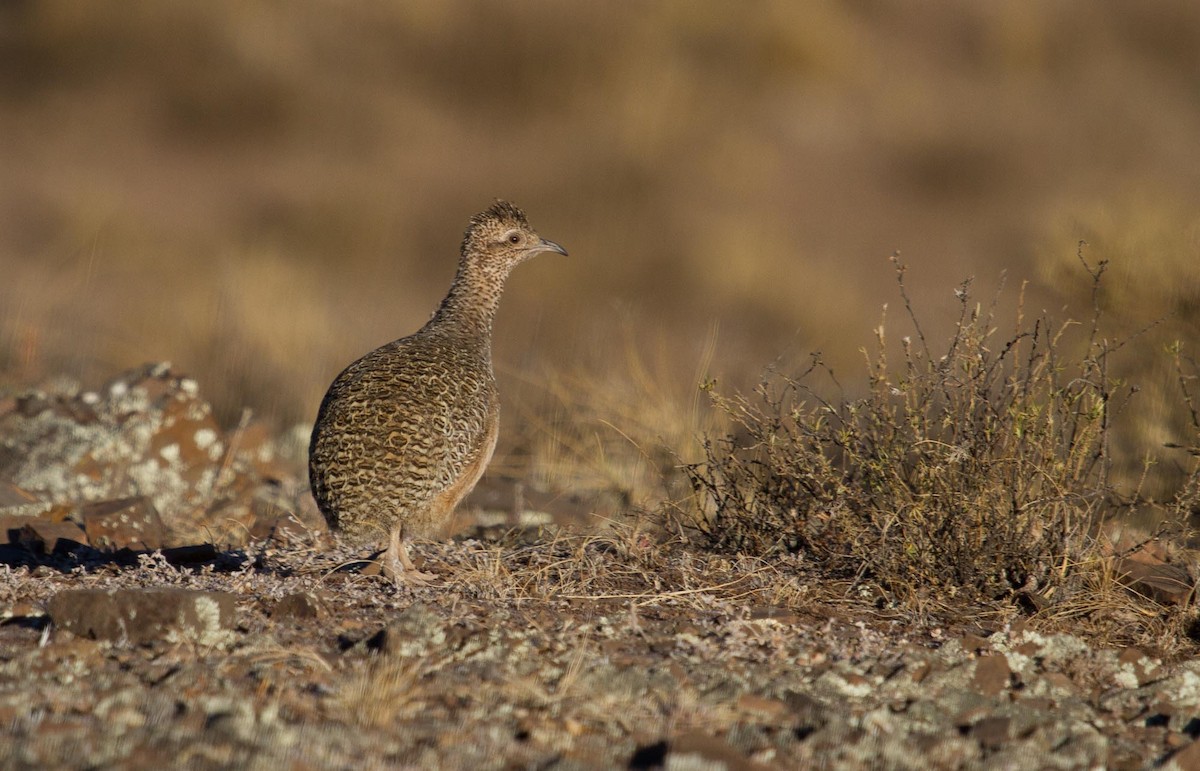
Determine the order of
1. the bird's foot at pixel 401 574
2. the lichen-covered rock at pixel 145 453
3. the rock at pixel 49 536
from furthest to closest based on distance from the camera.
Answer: the lichen-covered rock at pixel 145 453
the rock at pixel 49 536
the bird's foot at pixel 401 574

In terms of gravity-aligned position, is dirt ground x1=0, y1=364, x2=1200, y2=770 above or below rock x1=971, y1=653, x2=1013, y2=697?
above

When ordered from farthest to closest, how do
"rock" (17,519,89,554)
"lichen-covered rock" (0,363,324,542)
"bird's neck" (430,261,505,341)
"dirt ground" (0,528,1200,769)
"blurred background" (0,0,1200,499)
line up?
"blurred background" (0,0,1200,499) < "lichen-covered rock" (0,363,324,542) < "bird's neck" (430,261,505,341) < "rock" (17,519,89,554) < "dirt ground" (0,528,1200,769)

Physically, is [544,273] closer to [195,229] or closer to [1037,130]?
[195,229]

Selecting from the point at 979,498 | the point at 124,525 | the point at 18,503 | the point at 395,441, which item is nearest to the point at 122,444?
the point at 18,503

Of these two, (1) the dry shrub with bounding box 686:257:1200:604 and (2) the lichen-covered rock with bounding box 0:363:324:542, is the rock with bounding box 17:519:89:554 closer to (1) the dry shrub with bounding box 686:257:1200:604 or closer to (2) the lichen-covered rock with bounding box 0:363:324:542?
(2) the lichen-covered rock with bounding box 0:363:324:542

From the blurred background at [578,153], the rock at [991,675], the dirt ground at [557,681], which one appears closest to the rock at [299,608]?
the dirt ground at [557,681]

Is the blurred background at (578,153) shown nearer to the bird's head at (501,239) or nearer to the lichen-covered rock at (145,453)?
the lichen-covered rock at (145,453)

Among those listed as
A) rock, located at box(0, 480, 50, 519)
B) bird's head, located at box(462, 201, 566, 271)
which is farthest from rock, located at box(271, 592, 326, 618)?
bird's head, located at box(462, 201, 566, 271)

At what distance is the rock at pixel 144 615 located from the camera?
4000 millimetres

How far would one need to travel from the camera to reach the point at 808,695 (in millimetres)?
3873

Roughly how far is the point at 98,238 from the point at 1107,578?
53.1ft

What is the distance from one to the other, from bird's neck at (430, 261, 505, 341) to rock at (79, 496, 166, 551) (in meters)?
1.61

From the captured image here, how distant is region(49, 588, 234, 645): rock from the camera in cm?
400

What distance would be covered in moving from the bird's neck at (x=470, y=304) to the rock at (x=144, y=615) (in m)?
2.78
